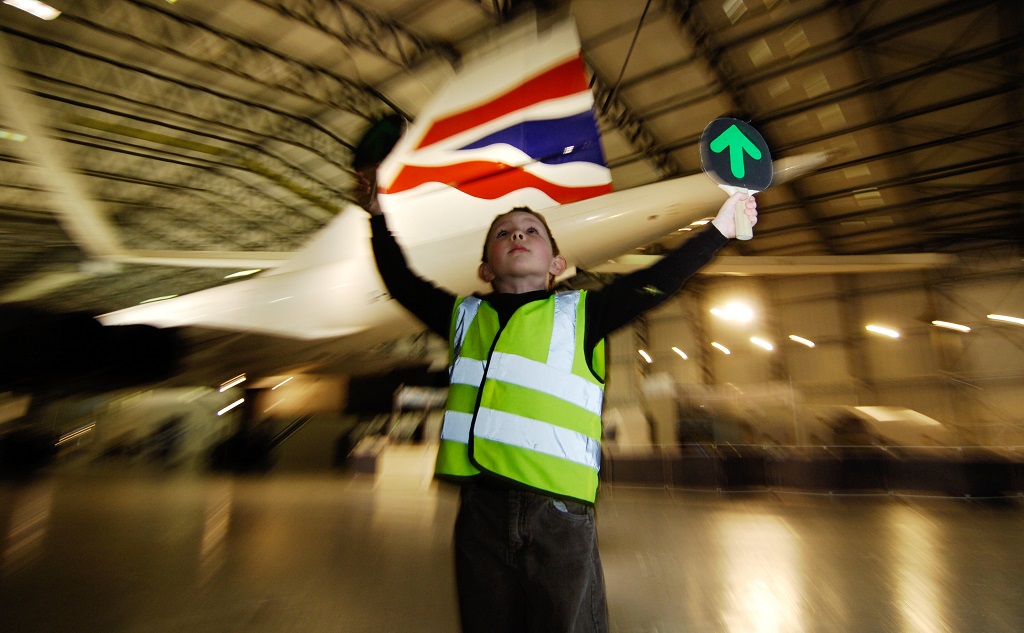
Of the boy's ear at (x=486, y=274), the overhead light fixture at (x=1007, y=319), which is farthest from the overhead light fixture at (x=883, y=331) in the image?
the boy's ear at (x=486, y=274)

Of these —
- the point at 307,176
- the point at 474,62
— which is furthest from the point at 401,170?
the point at 307,176

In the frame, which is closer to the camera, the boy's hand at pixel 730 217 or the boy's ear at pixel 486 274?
the boy's hand at pixel 730 217

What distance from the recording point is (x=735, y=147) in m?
1.61

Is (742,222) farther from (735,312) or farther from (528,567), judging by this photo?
(735,312)

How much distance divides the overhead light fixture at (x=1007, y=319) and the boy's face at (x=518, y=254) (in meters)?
20.4

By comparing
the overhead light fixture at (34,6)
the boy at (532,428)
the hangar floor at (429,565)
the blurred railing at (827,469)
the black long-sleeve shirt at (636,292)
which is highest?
the overhead light fixture at (34,6)

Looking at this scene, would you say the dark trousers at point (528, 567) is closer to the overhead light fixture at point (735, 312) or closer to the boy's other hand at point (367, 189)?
the boy's other hand at point (367, 189)

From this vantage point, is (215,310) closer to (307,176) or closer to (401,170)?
(401,170)

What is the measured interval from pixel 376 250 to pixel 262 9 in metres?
11.0

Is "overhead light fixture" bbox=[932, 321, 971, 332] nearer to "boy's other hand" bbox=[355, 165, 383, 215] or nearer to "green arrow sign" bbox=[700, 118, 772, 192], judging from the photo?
"green arrow sign" bbox=[700, 118, 772, 192]

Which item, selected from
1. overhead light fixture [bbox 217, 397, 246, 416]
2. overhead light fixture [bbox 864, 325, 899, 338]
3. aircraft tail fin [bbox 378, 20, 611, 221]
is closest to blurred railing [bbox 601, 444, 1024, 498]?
aircraft tail fin [bbox 378, 20, 611, 221]

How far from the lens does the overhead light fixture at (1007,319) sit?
1532 cm

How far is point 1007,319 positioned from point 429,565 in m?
19.8

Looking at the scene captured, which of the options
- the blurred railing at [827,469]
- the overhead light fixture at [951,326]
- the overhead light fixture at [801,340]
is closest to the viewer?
the blurred railing at [827,469]
